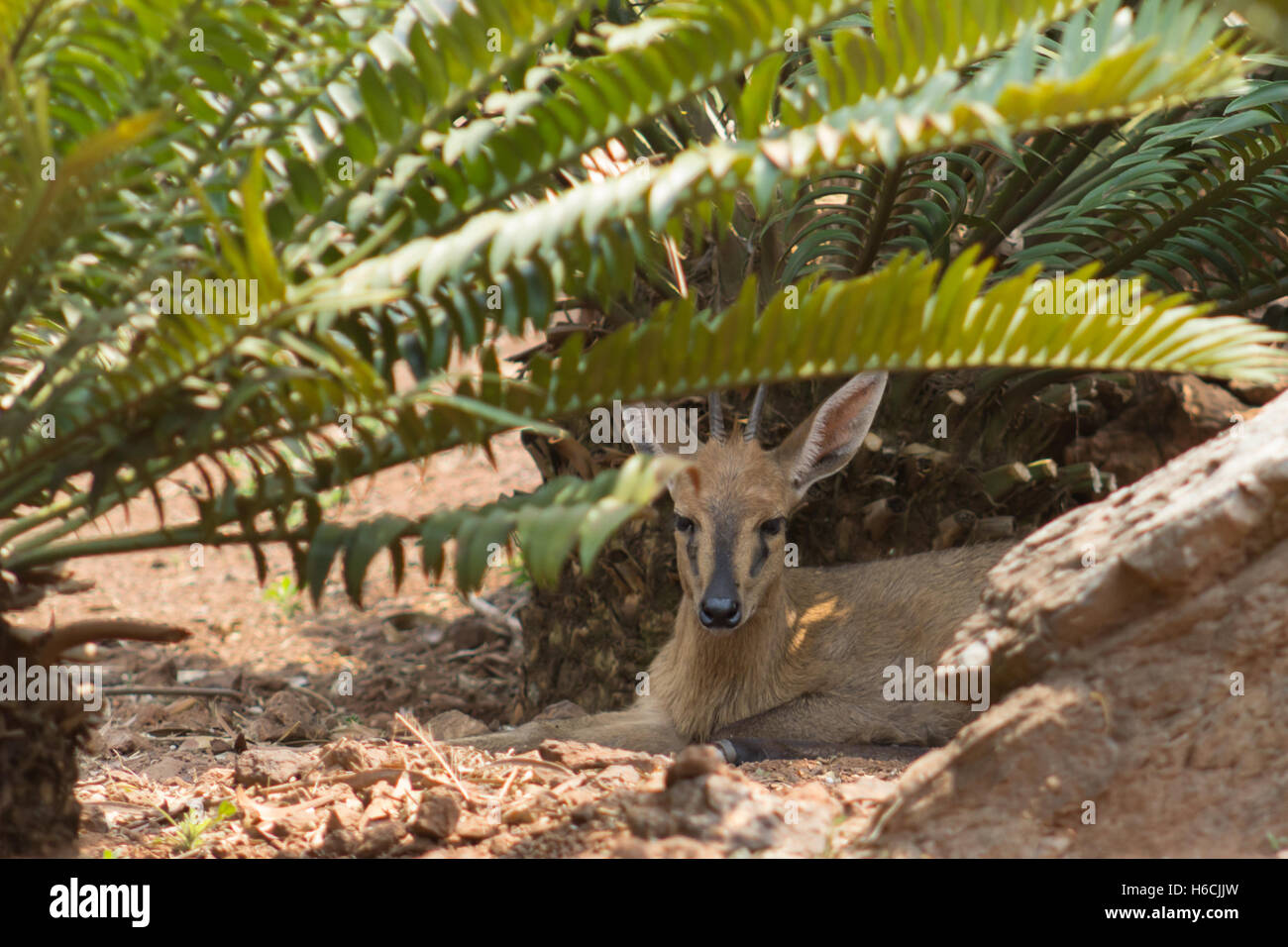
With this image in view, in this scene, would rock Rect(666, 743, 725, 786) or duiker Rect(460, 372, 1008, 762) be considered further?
duiker Rect(460, 372, 1008, 762)

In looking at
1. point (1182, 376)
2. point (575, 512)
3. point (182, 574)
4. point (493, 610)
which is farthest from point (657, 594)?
point (182, 574)

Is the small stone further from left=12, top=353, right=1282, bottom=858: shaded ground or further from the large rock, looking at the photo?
the large rock

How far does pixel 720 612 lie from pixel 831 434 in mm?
1013

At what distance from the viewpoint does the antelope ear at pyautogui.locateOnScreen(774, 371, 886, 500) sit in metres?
4.94

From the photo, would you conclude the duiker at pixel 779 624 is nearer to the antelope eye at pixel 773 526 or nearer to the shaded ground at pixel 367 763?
the antelope eye at pixel 773 526

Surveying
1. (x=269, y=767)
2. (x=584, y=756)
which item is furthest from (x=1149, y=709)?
(x=269, y=767)

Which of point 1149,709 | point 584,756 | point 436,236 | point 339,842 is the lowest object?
point 339,842

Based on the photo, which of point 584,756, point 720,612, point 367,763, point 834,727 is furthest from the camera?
point 834,727

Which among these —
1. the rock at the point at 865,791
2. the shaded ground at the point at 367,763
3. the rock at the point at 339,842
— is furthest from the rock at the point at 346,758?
the rock at the point at 865,791

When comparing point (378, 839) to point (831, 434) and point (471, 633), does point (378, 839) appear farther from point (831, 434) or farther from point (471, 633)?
point (471, 633)

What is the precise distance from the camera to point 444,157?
274 centimetres

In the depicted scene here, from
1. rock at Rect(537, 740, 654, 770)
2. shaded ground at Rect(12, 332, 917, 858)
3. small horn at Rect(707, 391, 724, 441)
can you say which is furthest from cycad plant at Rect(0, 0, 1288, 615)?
small horn at Rect(707, 391, 724, 441)

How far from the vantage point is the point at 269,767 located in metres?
4.07

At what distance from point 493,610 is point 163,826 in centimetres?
420
